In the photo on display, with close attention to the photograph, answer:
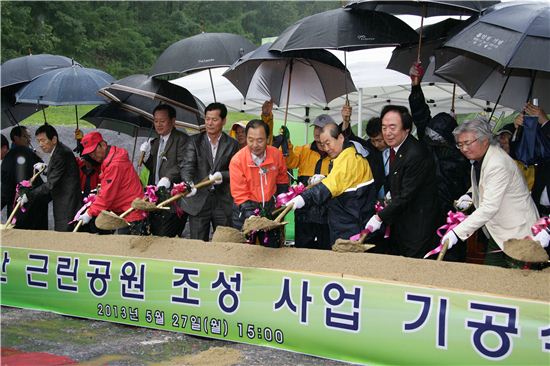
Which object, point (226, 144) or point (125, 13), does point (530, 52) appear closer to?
point (226, 144)

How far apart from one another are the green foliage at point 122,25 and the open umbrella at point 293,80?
13.6 meters

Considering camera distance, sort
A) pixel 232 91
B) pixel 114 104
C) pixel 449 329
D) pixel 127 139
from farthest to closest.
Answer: pixel 127 139 → pixel 232 91 → pixel 114 104 → pixel 449 329

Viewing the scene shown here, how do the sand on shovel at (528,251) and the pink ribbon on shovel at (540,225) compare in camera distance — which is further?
the pink ribbon on shovel at (540,225)

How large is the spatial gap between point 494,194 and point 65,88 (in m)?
4.51

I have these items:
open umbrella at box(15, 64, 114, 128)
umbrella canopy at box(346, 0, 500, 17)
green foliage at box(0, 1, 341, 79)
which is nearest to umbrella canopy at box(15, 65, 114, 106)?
open umbrella at box(15, 64, 114, 128)

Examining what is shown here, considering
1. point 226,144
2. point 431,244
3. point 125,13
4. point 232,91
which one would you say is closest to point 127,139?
point 232,91

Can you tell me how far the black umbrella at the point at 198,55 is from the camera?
6422 mm

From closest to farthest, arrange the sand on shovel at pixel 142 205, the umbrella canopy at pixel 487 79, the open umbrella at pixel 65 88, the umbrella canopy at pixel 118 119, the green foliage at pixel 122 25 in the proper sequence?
the sand on shovel at pixel 142 205 < the umbrella canopy at pixel 487 79 < the open umbrella at pixel 65 88 < the umbrella canopy at pixel 118 119 < the green foliage at pixel 122 25

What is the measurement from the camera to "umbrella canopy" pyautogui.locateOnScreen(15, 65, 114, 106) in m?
6.65

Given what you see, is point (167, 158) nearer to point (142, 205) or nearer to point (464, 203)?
point (142, 205)

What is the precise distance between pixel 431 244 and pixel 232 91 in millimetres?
6543

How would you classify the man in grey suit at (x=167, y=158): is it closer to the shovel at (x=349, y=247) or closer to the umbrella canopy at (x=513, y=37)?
the shovel at (x=349, y=247)

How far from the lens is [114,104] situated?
7484mm

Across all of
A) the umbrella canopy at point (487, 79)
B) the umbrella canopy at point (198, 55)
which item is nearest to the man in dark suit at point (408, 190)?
the umbrella canopy at point (487, 79)
